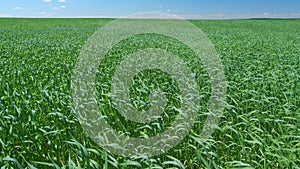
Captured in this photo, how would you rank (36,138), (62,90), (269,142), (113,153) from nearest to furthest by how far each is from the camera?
(113,153) < (36,138) < (269,142) < (62,90)

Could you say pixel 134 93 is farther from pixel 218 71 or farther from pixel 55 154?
pixel 218 71

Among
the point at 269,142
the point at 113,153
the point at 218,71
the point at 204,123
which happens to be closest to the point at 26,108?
the point at 113,153

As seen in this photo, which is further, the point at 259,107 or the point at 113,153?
the point at 259,107

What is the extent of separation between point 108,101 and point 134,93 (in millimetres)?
962

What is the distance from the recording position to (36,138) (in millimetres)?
4566

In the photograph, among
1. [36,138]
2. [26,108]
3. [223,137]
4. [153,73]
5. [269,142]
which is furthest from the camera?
[153,73]

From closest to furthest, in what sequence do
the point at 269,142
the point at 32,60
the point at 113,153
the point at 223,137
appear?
the point at 113,153 → the point at 269,142 → the point at 223,137 → the point at 32,60

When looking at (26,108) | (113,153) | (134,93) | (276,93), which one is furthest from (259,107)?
(26,108)

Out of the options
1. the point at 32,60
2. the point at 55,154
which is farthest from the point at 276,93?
the point at 32,60

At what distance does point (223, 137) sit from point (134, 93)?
92.3 inches

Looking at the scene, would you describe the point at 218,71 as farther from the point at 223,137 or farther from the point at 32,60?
the point at 32,60

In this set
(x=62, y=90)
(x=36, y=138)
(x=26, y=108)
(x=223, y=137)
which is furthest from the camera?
(x=62, y=90)

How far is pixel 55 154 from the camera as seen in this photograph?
430 cm

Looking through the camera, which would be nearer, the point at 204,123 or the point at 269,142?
the point at 269,142
